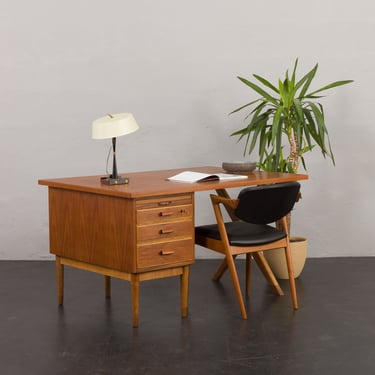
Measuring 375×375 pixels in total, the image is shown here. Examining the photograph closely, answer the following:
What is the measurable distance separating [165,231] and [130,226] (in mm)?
216

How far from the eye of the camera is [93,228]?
4.55 meters

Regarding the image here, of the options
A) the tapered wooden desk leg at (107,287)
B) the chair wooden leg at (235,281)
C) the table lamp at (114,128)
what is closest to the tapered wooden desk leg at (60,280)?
the tapered wooden desk leg at (107,287)

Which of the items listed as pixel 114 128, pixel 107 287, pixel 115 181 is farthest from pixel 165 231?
pixel 107 287

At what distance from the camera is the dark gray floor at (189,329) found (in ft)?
12.7

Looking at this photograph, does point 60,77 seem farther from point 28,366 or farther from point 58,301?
point 28,366

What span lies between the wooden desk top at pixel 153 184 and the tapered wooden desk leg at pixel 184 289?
45 cm

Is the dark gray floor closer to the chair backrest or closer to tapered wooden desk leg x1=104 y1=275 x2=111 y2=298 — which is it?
tapered wooden desk leg x1=104 y1=275 x2=111 y2=298

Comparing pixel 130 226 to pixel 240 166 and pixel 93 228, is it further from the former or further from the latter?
pixel 240 166

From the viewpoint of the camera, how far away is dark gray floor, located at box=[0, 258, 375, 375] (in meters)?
3.88

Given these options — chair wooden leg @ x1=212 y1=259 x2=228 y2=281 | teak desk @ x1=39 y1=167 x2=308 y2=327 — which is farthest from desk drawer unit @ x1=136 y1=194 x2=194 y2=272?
chair wooden leg @ x1=212 y1=259 x2=228 y2=281

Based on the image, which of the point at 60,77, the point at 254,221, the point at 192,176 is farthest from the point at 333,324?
the point at 60,77

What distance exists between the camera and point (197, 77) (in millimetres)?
6297

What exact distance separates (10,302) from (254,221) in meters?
1.58

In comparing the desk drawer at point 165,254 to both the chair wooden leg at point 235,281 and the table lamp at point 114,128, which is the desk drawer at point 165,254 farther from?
the table lamp at point 114,128
